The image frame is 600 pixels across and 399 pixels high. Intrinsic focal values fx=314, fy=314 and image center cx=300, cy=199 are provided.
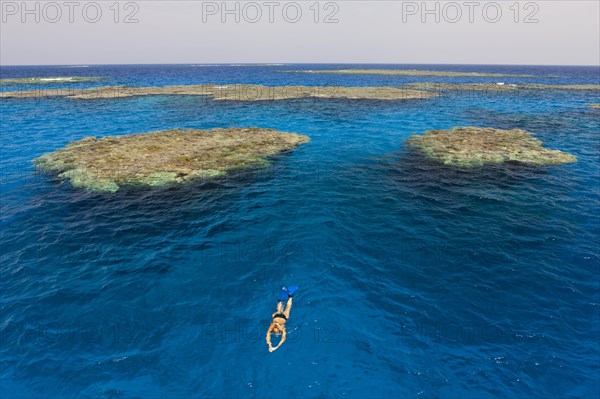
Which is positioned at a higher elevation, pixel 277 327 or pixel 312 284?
pixel 312 284

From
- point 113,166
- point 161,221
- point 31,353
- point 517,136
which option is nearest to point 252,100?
point 113,166

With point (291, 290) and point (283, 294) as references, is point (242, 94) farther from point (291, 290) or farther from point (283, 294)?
point (283, 294)

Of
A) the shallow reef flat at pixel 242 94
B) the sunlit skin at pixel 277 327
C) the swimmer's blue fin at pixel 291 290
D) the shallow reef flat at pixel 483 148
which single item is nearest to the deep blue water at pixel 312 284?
the sunlit skin at pixel 277 327

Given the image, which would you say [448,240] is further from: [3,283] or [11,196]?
[11,196]

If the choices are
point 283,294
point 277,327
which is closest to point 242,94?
point 283,294

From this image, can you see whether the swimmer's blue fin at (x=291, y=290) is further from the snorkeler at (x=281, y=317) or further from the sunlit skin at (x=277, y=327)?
the sunlit skin at (x=277, y=327)

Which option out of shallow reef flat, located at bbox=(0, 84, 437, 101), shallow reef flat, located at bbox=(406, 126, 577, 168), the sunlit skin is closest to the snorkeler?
the sunlit skin

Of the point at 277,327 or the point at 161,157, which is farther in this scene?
the point at 161,157

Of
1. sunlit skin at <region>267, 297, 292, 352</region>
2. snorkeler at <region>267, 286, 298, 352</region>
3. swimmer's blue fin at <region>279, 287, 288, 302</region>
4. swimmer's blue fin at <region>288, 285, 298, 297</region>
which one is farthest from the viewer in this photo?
swimmer's blue fin at <region>288, 285, 298, 297</region>

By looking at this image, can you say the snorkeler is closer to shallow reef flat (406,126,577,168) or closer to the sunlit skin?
the sunlit skin
